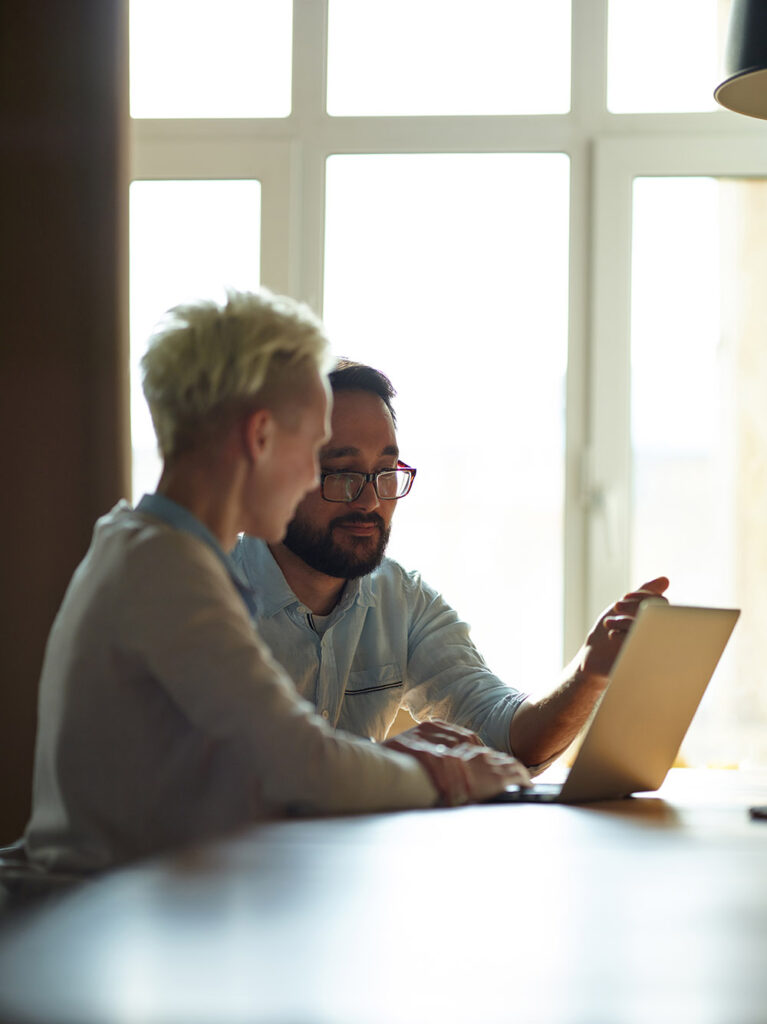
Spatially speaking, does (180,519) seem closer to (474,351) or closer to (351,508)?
(351,508)

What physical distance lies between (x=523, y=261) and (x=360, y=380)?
4.24 feet

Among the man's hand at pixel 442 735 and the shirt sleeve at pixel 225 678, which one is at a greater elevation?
the shirt sleeve at pixel 225 678

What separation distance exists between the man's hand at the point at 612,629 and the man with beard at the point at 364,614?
15cm

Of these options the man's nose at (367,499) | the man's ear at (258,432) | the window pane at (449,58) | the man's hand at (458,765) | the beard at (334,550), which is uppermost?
the window pane at (449,58)

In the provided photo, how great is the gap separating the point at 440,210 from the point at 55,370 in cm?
118

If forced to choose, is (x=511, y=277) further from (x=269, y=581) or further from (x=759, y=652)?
(x=269, y=581)

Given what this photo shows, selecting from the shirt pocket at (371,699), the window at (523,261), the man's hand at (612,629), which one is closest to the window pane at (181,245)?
the window at (523,261)

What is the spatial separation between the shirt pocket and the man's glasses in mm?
312

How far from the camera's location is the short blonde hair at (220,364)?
1.29 meters

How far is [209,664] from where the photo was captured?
1.10 m

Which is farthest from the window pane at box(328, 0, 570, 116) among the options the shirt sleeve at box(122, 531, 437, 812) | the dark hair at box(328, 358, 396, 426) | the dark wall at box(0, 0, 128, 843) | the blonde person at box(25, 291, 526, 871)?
the shirt sleeve at box(122, 531, 437, 812)

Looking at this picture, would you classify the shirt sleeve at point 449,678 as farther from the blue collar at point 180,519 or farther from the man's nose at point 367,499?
the blue collar at point 180,519

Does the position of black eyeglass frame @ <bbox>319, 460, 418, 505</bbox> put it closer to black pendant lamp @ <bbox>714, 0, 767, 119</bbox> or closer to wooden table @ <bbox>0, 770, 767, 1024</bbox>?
black pendant lamp @ <bbox>714, 0, 767, 119</bbox>

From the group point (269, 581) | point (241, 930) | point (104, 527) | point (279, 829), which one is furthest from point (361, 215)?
point (241, 930)
